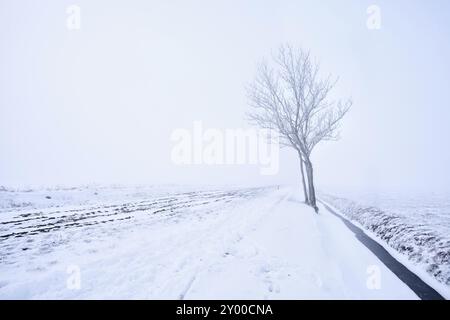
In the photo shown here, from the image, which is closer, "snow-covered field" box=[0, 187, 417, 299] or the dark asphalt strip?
"snow-covered field" box=[0, 187, 417, 299]

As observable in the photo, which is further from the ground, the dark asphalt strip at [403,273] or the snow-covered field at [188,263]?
the snow-covered field at [188,263]

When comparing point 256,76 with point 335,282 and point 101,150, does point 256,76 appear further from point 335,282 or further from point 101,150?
point 101,150

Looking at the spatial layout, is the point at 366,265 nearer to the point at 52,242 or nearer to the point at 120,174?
the point at 52,242

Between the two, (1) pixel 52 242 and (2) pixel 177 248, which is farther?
(1) pixel 52 242

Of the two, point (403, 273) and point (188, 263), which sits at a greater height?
point (188, 263)

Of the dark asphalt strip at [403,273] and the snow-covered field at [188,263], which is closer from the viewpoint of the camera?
the snow-covered field at [188,263]

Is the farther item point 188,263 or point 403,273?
point 403,273

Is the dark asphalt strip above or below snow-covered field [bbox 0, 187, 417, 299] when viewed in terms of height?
below

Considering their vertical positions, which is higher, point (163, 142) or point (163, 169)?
point (163, 142)
